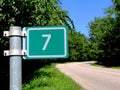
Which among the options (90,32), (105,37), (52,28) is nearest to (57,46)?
(52,28)

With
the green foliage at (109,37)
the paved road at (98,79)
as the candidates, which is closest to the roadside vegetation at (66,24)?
the green foliage at (109,37)

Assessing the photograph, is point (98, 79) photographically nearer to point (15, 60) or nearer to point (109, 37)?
point (15, 60)

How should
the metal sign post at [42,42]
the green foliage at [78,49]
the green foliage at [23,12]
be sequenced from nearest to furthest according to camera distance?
the metal sign post at [42,42]
the green foliage at [23,12]
the green foliage at [78,49]

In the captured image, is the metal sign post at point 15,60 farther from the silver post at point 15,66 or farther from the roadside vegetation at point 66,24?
the roadside vegetation at point 66,24

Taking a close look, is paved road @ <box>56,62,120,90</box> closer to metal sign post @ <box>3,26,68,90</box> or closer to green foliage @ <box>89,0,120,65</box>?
metal sign post @ <box>3,26,68,90</box>

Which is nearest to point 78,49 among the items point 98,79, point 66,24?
Result: point 98,79

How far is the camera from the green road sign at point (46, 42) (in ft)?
11.6

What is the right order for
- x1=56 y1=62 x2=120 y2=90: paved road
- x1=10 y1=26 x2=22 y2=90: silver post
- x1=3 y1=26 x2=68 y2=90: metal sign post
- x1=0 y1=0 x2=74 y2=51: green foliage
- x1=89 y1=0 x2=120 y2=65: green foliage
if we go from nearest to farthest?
x1=10 y1=26 x2=22 y2=90: silver post < x1=3 y1=26 x2=68 y2=90: metal sign post < x1=0 y1=0 x2=74 y2=51: green foliage < x1=56 y1=62 x2=120 y2=90: paved road < x1=89 y1=0 x2=120 y2=65: green foliage

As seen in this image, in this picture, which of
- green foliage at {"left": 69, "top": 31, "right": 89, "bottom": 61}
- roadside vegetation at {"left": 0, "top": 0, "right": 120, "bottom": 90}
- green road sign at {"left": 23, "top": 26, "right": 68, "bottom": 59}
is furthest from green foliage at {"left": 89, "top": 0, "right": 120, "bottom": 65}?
green road sign at {"left": 23, "top": 26, "right": 68, "bottom": 59}

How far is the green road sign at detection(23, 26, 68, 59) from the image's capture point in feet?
11.6

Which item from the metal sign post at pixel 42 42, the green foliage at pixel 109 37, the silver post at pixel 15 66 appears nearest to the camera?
the silver post at pixel 15 66

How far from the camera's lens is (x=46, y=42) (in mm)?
3531

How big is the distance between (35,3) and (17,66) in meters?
10.7

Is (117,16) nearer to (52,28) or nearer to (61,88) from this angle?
(61,88)
